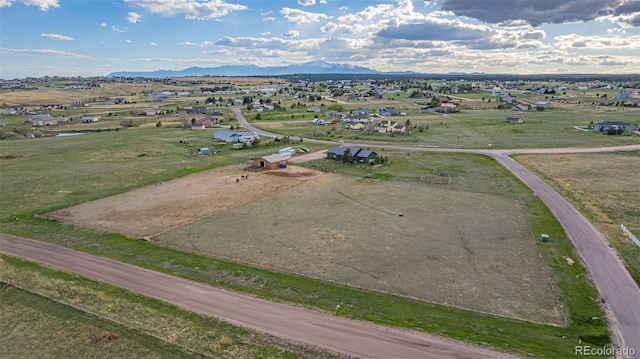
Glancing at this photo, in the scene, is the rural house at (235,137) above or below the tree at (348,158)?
above

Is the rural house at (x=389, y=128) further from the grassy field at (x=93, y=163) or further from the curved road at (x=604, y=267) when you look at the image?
the curved road at (x=604, y=267)

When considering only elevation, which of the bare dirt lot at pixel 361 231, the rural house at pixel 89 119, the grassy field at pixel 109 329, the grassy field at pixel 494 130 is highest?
the rural house at pixel 89 119

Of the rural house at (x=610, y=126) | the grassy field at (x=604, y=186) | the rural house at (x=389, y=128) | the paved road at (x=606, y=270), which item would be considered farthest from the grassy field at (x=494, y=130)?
the paved road at (x=606, y=270)

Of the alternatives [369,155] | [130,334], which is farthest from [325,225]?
[369,155]

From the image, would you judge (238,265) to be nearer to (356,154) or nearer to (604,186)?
A: (356,154)

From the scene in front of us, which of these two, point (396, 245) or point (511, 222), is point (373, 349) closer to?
point (396, 245)
